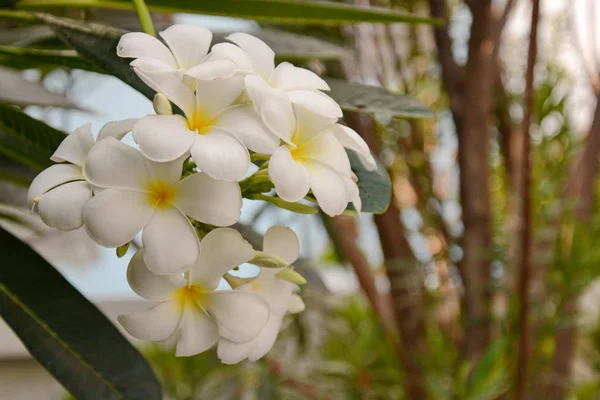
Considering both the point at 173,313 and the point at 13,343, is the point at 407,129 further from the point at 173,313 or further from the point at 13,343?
the point at 13,343

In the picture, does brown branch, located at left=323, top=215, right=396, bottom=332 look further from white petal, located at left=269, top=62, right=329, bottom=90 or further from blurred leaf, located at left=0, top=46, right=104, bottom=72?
white petal, located at left=269, top=62, right=329, bottom=90

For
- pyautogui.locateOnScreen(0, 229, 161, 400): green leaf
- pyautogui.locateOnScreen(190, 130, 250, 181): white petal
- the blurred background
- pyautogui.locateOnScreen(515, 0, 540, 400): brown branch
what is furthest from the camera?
the blurred background

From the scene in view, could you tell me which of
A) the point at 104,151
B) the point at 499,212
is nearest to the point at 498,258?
the point at 499,212

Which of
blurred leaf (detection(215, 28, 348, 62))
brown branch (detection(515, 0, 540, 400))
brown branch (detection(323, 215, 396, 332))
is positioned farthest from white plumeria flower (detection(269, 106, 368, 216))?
brown branch (detection(323, 215, 396, 332))

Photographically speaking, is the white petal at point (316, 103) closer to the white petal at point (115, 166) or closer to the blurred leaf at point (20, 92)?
the white petal at point (115, 166)

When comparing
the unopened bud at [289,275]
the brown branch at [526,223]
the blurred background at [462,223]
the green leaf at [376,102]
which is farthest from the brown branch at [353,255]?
the unopened bud at [289,275]

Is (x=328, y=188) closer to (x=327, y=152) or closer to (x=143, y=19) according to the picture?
(x=327, y=152)

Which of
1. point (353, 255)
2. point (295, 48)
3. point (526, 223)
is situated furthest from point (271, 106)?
point (353, 255)
